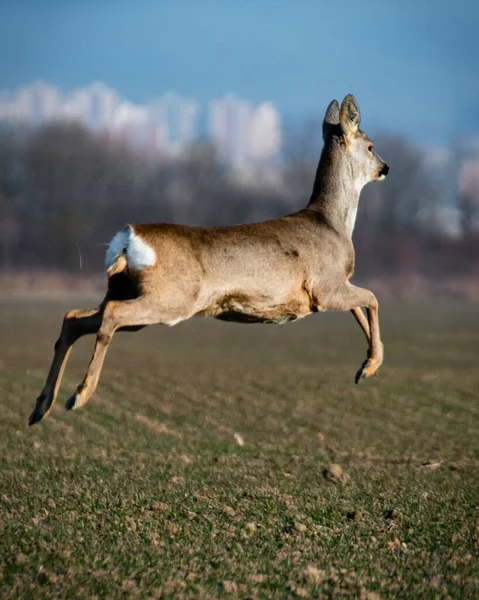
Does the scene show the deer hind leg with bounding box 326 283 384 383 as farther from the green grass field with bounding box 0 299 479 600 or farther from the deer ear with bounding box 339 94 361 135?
the deer ear with bounding box 339 94 361 135

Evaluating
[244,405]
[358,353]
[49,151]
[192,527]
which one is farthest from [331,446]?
[49,151]

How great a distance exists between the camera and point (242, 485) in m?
9.51

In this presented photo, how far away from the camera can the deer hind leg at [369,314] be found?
9.50 meters

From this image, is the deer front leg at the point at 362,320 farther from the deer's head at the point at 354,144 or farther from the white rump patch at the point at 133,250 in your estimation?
the white rump patch at the point at 133,250

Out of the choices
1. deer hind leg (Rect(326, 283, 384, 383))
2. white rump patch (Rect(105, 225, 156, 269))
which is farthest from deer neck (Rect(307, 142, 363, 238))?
white rump patch (Rect(105, 225, 156, 269))

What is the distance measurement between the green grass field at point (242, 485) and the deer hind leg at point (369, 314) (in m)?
1.02

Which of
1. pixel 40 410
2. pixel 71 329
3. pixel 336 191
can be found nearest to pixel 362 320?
pixel 336 191

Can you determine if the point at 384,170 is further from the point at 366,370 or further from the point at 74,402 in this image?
the point at 74,402

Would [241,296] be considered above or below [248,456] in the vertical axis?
above

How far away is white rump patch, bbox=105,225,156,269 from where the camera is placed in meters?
8.38

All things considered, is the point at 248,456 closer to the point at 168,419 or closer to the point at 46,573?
the point at 168,419

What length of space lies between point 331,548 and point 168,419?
8005 millimetres

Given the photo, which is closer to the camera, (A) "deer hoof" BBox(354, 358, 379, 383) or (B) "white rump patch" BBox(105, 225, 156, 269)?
(B) "white rump patch" BBox(105, 225, 156, 269)

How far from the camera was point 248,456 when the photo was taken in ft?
38.4
